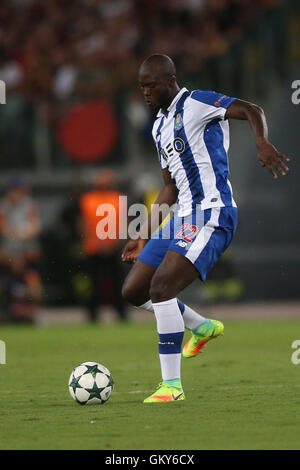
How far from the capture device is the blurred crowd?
23.0 meters

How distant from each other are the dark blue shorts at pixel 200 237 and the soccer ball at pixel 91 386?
91cm

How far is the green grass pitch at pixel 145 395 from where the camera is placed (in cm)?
602

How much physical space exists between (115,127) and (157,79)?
47.7 ft

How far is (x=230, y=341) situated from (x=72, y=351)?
218 cm

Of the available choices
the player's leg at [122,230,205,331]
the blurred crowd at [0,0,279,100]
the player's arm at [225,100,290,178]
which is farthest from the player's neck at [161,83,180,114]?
the blurred crowd at [0,0,279,100]

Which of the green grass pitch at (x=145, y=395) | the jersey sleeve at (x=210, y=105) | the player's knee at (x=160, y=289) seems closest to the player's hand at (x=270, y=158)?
the jersey sleeve at (x=210, y=105)

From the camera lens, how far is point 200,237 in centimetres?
767

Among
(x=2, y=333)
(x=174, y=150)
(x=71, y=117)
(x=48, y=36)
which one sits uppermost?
(x=48, y=36)

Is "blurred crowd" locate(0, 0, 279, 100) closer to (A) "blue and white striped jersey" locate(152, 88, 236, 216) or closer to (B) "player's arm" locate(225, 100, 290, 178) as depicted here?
(A) "blue and white striped jersey" locate(152, 88, 236, 216)

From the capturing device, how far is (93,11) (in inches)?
943

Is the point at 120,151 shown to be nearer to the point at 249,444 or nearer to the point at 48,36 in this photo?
the point at 48,36

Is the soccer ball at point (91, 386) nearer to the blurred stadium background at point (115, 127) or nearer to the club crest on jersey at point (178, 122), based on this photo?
the club crest on jersey at point (178, 122)

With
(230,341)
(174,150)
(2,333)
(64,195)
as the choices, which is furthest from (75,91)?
(174,150)

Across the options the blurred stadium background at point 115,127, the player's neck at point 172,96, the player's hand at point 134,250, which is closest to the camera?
the player's neck at point 172,96
